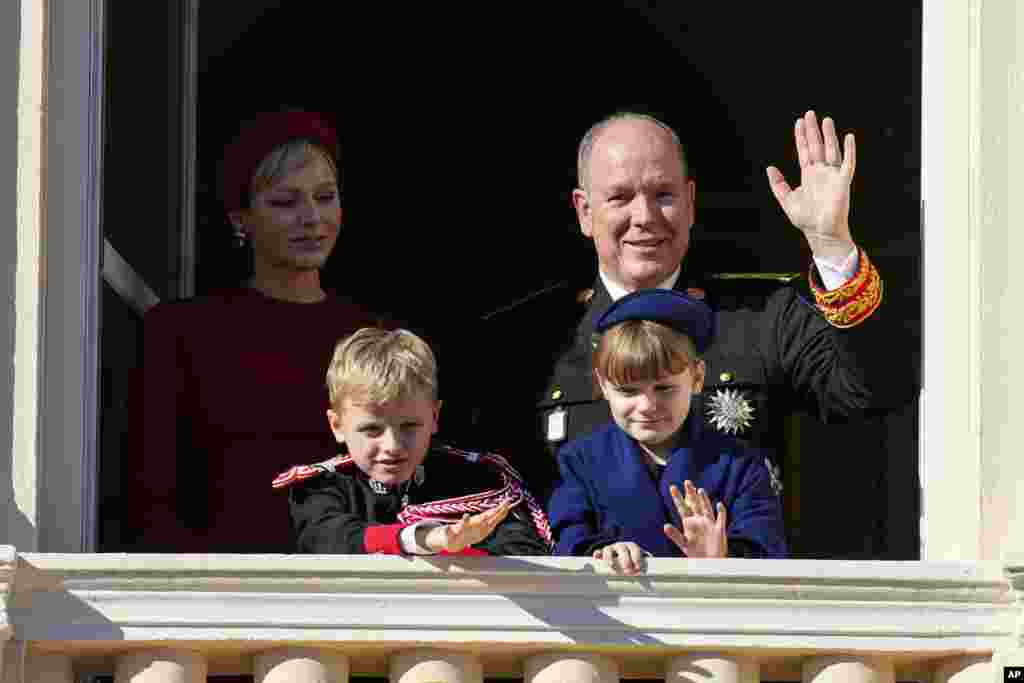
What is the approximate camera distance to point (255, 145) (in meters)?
9.49

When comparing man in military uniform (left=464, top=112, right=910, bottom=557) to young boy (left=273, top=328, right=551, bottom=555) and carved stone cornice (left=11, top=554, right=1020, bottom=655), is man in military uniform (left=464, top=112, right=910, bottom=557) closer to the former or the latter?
young boy (left=273, top=328, right=551, bottom=555)

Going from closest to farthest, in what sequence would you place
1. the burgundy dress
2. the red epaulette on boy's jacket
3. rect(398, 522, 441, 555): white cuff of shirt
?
rect(398, 522, 441, 555): white cuff of shirt → the red epaulette on boy's jacket → the burgundy dress

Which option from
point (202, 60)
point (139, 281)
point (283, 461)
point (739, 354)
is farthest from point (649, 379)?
point (202, 60)

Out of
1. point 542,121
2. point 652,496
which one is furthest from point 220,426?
point 542,121

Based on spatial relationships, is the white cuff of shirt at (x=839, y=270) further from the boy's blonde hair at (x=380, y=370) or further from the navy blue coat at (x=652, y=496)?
the boy's blonde hair at (x=380, y=370)

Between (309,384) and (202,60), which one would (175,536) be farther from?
(202,60)

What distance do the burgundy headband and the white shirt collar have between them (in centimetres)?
79

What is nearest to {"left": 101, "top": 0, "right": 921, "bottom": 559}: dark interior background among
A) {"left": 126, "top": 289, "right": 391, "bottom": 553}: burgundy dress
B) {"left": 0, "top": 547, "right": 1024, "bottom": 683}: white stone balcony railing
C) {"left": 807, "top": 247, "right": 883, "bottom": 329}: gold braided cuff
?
{"left": 126, "top": 289, "right": 391, "bottom": 553}: burgundy dress

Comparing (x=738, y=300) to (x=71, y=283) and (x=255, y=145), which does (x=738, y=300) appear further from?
(x=71, y=283)

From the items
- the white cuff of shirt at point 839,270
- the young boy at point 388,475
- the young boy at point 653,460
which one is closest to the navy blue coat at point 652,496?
the young boy at point 653,460

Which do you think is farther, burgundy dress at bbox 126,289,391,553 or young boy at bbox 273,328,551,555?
burgundy dress at bbox 126,289,391,553

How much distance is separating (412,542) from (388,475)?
49 cm

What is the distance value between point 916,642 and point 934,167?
1179 millimetres

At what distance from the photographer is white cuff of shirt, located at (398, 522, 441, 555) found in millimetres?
8352
